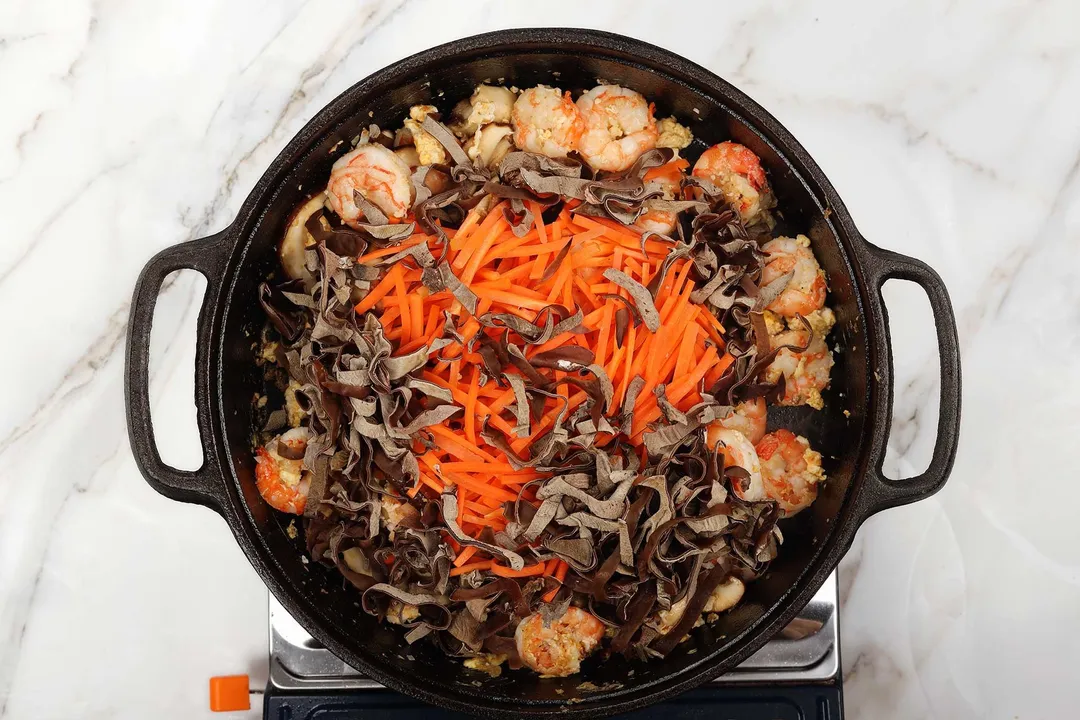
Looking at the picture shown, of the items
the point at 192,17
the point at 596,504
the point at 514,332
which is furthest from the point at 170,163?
the point at 596,504

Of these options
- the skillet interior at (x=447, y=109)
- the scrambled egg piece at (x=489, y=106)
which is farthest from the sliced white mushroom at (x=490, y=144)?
the skillet interior at (x=447, y=109)

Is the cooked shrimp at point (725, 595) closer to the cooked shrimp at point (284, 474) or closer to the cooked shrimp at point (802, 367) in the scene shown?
the cooked shrimp at point (802, 367)

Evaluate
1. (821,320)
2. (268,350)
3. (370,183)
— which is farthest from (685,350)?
(268,350)

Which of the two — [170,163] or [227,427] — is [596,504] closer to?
[227,427]

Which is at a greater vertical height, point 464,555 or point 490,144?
point 490,144

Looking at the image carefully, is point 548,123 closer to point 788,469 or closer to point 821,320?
point 821,320
